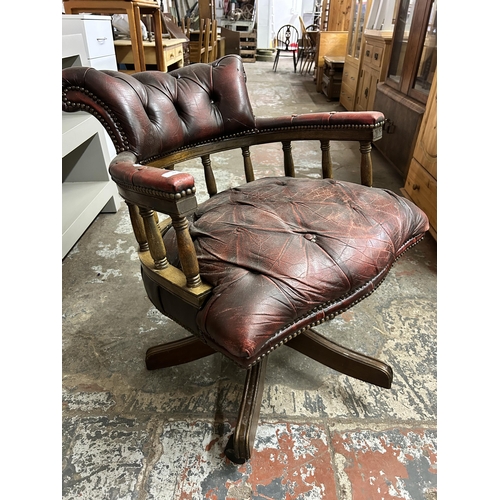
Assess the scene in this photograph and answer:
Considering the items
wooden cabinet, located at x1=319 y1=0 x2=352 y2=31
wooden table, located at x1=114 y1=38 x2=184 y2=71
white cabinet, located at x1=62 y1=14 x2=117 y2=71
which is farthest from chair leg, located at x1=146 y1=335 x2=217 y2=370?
wooden cabinet, located at x1=319 y1=0 x2=352 y2=31

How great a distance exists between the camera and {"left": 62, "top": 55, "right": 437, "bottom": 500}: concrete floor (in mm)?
842

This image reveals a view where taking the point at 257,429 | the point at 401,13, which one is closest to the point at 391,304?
the point at 257,429

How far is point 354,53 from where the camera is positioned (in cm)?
371

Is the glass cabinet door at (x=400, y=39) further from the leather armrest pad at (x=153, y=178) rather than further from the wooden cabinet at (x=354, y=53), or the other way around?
the leather armrest pad at (x=153, y=178)

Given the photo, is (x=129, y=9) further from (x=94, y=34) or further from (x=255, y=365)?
(x=255, y=365)

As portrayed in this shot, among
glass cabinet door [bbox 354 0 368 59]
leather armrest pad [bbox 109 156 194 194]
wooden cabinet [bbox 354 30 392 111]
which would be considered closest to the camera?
leather armrest pad [bbox 109 156 194 194]

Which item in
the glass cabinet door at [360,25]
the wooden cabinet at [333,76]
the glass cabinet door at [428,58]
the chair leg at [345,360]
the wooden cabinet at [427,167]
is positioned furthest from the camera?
the wooden cabinet at [333,76]

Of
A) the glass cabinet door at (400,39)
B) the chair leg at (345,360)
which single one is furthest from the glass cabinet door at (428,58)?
the chair leg at (345,360)

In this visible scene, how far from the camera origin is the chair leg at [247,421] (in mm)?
843

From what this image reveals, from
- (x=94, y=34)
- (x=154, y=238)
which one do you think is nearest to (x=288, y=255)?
(x=154, y=238)

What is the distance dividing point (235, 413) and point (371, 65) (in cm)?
316

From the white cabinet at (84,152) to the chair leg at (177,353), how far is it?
2.70 feet

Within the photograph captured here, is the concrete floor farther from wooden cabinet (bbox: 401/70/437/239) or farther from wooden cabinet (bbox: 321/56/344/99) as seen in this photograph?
wooden cabinet (bbox: 321/56/344/99)

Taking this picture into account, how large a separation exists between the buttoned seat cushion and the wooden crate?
941 centimetres
